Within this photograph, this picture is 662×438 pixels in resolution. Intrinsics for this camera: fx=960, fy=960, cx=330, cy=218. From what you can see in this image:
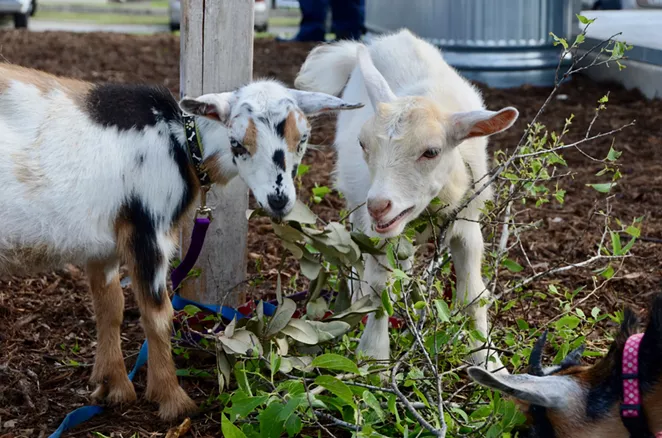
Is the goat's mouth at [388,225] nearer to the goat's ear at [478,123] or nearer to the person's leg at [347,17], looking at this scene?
the goat's ear at [478,123]

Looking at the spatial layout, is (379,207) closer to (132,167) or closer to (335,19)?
(132,167)

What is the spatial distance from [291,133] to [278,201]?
0.27m

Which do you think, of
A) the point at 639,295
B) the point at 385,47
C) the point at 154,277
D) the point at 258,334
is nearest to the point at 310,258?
the point at 258,334

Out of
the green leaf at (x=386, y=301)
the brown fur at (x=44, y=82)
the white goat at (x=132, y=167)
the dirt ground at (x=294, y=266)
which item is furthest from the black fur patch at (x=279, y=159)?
the dirt ground at (x=294, y=266)

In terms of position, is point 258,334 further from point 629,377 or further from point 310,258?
point 629,377

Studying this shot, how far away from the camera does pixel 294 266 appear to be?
5.49 metres

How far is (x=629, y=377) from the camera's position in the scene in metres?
3.19

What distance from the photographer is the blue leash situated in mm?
3811

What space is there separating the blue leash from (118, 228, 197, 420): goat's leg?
0.73ft

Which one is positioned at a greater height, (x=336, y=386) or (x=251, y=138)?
(x=251, y=138)

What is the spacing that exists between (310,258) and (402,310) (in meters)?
0.60

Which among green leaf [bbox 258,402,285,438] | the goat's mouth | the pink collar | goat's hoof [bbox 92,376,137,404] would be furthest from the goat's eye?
the pink collar

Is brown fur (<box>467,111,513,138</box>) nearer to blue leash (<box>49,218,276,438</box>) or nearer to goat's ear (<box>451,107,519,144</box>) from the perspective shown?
goat's ear (<box>451,107,519,144</box>)

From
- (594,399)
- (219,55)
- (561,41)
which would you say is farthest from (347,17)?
(594,399)
